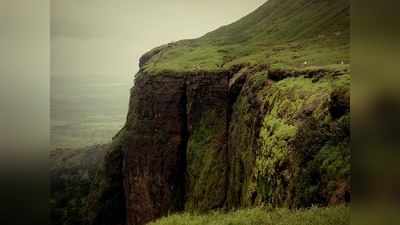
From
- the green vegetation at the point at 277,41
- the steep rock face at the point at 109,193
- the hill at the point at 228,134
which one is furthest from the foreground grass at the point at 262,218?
the green vegetation at the point at 277,41

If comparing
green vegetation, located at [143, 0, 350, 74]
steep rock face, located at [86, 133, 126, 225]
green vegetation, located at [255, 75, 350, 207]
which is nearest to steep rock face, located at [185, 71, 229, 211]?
green vegetation, located at [143, 0, 350, 74]

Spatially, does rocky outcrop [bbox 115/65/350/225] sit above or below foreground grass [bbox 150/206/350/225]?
above

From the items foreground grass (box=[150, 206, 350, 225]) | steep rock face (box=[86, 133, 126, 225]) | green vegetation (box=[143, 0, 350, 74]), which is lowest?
foreground grass (box=[150, 206, 350, 225])

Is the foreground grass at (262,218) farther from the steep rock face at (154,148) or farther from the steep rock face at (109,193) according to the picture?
the steep rock face at (109,193)

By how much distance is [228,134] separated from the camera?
3.13 m

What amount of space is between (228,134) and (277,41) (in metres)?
0.61

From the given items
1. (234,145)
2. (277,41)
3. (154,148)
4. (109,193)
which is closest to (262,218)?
(234,145)

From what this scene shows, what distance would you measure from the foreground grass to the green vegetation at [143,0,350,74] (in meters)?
0.83

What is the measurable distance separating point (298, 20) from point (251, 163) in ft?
2.88

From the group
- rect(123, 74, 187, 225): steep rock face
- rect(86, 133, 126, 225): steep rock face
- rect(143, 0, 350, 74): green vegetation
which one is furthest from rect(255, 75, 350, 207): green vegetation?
rect(86, 133, 126, 225): steep rock face

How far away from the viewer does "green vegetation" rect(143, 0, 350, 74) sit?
124 inches

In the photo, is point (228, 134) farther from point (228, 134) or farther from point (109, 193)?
point (109, 193)

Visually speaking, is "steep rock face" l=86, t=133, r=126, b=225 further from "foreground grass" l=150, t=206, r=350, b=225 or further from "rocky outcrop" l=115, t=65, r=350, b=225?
"foreground grass" l=150, t=206, r=350, b=225

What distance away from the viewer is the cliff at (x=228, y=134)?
310cm
